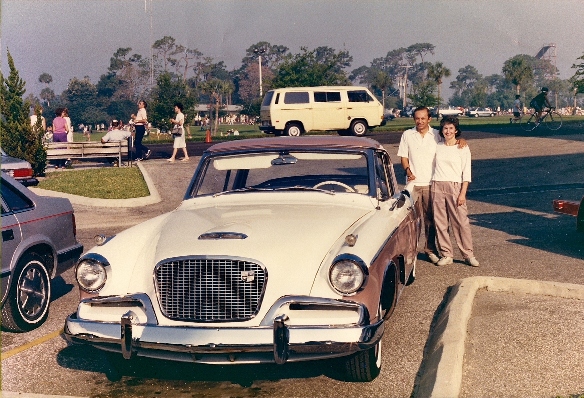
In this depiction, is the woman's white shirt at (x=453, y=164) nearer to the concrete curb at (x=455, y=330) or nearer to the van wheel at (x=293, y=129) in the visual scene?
the concrete curb at (x=455, y=330)

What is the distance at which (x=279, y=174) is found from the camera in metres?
7.40

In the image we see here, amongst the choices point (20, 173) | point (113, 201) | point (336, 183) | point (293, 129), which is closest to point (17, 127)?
point (113, 201)

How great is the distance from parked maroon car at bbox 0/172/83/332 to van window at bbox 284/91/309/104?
24102mm

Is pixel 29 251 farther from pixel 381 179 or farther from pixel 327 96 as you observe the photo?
pixel 327 96

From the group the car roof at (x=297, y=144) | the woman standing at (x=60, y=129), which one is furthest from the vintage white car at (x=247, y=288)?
the woman standing at (x=60, y=129)

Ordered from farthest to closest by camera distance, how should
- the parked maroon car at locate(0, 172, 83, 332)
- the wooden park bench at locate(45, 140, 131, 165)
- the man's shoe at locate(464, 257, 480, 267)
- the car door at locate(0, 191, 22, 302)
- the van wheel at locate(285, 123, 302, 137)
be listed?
the van wheel at locate(285, 123, 302, 137) < the wooden park bench at locate(45, 140, 131, 165) < the man's shoe at locate(464, 257, 480, 267) < the parked maroon car at locate(0, 172, 83, 332) < the car door at locate(0, 191, 22, 302)

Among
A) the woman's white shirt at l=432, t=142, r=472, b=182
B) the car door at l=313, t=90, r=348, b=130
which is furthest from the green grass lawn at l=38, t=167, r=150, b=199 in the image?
the car door at l=313, t=90, r=348, b=130

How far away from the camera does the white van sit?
31.4 m

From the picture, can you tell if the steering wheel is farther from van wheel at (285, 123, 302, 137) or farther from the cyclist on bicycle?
van wheel at (285, 123, 302, 137)

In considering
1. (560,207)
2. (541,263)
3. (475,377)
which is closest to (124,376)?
(475,377)

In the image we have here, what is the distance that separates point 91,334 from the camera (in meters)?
5.24

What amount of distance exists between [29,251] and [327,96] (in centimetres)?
2552

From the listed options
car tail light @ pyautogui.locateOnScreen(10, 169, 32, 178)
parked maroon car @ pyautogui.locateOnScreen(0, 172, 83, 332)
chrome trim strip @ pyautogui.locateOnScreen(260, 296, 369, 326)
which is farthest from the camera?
car tail light @ pyautogui.locateOnScreen(10, 169, 32, 178)

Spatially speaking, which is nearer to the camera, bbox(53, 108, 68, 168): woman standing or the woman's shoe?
the woman's shoe
